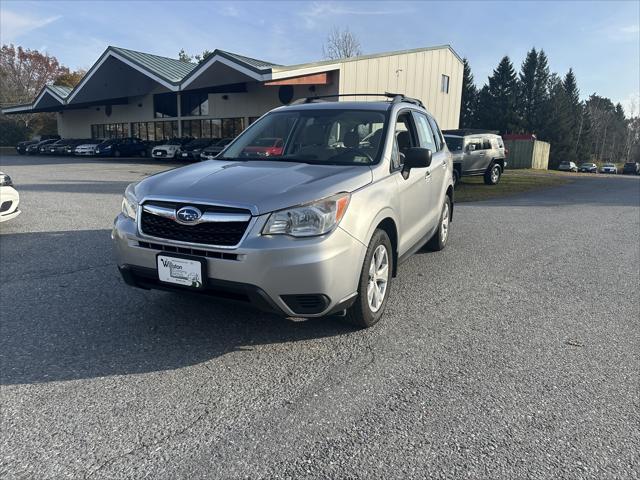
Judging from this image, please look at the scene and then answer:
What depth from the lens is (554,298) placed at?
4.78 meters

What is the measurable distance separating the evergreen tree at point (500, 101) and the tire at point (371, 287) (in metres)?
69.9

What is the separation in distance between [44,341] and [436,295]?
351 centimetres

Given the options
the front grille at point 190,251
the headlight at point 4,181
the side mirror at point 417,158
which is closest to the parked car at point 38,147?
the headlight at point 4,181

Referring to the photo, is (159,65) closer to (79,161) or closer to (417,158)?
(79,161)

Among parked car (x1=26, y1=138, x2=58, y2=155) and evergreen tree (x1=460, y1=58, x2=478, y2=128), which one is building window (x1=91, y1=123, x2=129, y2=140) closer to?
parked car (x1=26, y1=138, x2=58, y2=155)

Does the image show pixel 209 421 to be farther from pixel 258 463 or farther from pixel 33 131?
pixel 33 131

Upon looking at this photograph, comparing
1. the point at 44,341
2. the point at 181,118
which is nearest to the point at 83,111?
the point at 181,118

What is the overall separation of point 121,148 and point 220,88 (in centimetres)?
1052

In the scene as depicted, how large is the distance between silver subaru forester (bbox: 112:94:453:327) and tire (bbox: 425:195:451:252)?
6.22 feet

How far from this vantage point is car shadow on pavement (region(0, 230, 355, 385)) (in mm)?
3262

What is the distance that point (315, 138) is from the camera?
15.0 feet

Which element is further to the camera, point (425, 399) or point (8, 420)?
point (425, 399)

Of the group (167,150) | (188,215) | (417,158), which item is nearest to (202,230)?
(188,215)

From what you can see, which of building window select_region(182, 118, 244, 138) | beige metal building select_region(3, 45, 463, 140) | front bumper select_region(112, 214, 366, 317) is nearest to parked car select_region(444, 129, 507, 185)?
beige metal building select_region(3, 45, 463, 140)
